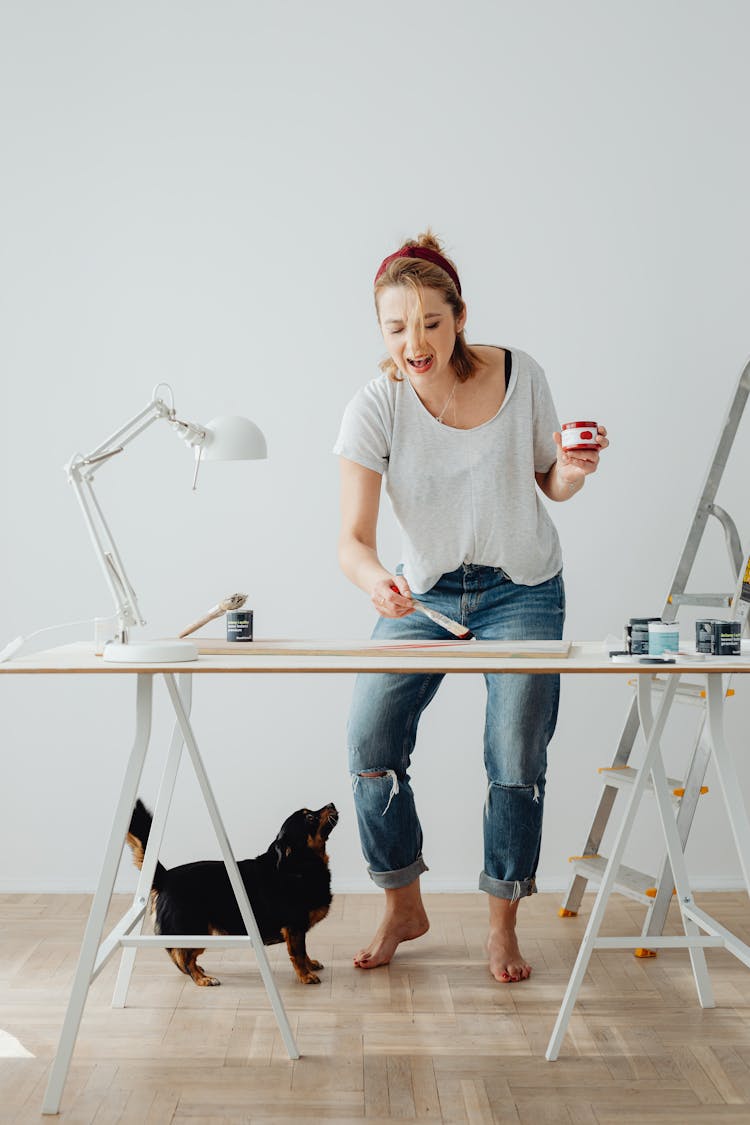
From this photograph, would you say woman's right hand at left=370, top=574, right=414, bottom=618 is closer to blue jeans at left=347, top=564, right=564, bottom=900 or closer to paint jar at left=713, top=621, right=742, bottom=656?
blue jeans at left=347, top=564, right=564, bottom=900

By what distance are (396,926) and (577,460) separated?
3.96 ft

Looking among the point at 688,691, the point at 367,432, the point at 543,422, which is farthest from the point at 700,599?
the point at 367,432

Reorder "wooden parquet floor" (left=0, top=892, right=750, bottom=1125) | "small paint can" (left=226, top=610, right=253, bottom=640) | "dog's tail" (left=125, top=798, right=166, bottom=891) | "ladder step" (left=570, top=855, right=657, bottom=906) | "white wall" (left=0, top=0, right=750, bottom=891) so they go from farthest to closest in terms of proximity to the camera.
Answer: "white wall" (left=0, top=0, right=750, bottom=891), "ladder step" (left=570, top=855, right=657, bottom=906), "dog's tail" (left=125, top=798, right=166, bottom=891), "small paint can" (left=226, top=610, right=253, bottom=640), "wooden parquet floor" (left=0, top=892, right=750, bottom=1125)

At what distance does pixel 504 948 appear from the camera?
2609mm

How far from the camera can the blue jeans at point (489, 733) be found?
254cm

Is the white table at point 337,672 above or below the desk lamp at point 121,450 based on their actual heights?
below

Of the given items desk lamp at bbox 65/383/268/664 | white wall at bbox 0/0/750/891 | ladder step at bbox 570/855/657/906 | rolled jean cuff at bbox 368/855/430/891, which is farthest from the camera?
white wall at bbox 0/0/750/891

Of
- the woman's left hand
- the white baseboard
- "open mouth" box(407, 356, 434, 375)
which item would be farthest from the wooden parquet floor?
"open mouth" box(407, 356, 434, 375)

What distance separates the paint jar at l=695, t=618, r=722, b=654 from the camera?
7.05 ft

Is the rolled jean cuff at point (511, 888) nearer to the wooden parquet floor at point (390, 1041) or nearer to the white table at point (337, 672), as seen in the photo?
the wooden parquet floor at point (390, 1041)

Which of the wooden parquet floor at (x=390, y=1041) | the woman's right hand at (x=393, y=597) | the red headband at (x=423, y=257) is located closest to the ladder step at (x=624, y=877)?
the wooden parquet floor at (x=390, y=1041)

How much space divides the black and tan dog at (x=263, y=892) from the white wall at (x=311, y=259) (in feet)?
2.54

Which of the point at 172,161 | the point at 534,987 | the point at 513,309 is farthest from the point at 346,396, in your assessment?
the point at 534,987

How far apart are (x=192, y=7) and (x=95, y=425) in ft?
4.04
